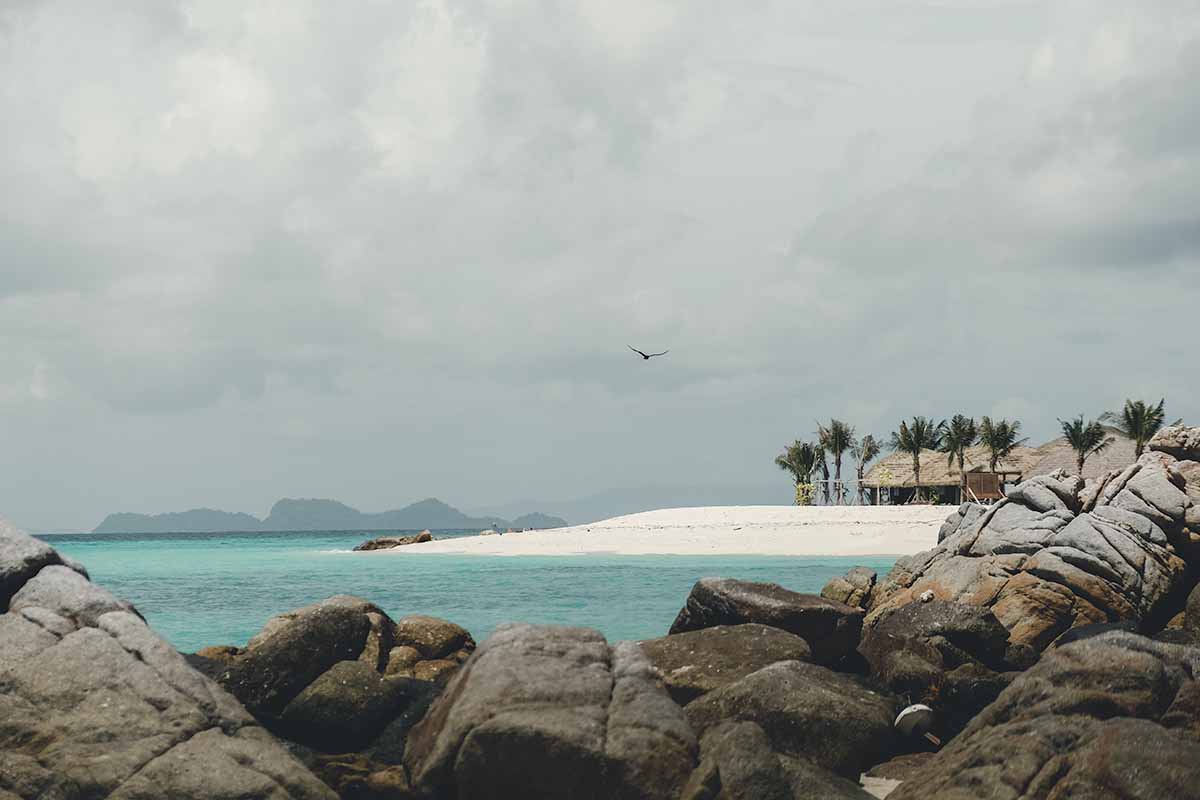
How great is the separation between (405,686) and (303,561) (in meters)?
56.4

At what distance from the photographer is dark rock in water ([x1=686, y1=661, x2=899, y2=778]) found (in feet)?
38.1

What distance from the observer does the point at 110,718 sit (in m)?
10.1

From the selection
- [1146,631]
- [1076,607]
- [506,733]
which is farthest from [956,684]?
[506,733]

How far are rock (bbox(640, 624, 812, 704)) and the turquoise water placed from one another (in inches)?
414

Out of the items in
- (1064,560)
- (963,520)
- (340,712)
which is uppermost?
(963,520)

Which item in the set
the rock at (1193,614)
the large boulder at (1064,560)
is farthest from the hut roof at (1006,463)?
the rock at (1193,614)

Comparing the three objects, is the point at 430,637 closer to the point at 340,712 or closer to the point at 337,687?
the point at 337,687

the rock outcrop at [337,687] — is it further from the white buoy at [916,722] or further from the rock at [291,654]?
the white buoy at [916,722]

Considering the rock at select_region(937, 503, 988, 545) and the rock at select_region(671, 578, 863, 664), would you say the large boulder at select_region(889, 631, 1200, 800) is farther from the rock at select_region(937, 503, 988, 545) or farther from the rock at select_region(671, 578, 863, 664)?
the rock at select_region(937, 503, 988, 545)

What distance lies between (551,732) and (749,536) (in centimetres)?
5312

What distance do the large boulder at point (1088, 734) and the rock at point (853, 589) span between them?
40.3ft

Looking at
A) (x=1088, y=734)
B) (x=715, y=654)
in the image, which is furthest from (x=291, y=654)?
(x=1088, y=734)

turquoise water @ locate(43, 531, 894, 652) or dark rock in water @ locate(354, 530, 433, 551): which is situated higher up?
dark rock in water @ locate(354, 530, 433, 551)

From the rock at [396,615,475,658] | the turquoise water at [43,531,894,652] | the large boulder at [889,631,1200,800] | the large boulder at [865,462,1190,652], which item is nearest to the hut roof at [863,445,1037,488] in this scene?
the turquoise water at [43,531,894,652]
